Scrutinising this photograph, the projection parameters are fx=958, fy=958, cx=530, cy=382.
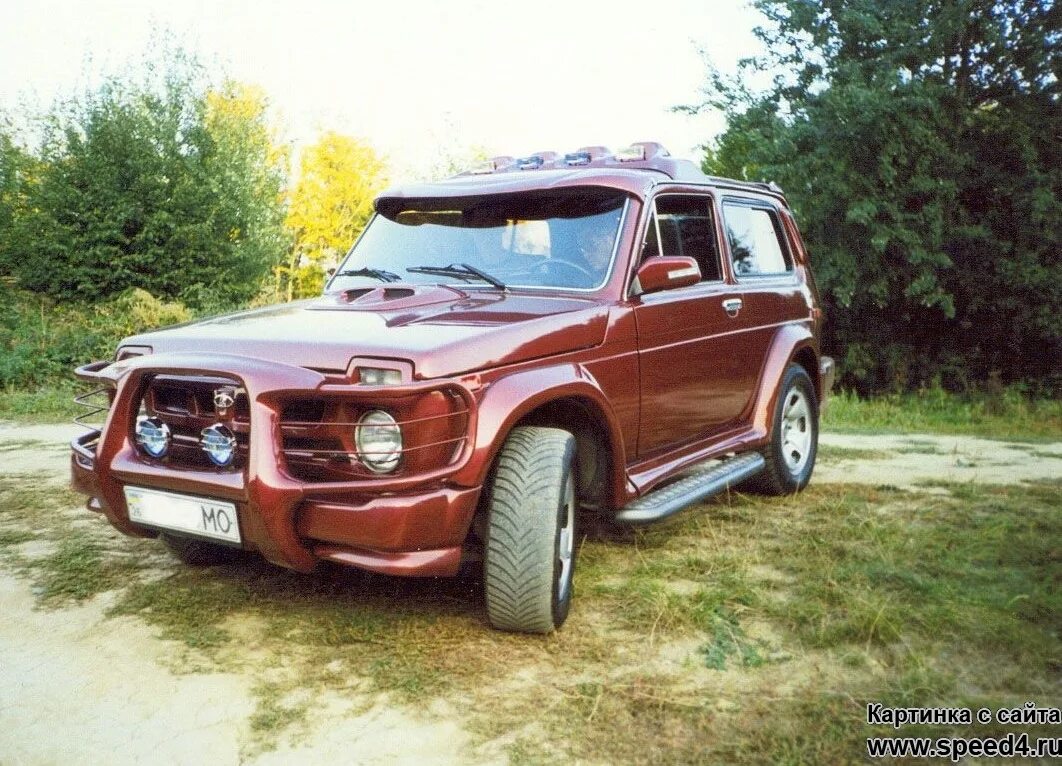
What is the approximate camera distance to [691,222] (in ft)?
17.2

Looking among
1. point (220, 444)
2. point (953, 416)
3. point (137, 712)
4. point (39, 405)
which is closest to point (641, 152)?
point (220, 444)

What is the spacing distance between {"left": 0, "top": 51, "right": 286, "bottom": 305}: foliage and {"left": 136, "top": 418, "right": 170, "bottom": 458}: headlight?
1265 cm

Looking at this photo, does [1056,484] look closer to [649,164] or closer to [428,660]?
[649,164]

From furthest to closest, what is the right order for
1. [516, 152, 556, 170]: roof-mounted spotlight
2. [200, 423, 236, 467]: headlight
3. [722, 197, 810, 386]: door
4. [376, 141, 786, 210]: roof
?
[722, 197, 810, 386]: door, [516, 152, 556, 170]: roof-mounted spotlight, [376, 141, 786, 210]: roof, [200, 423, 236, 467]: headlight

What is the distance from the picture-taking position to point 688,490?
4.66 m

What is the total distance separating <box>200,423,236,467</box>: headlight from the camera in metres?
3.55

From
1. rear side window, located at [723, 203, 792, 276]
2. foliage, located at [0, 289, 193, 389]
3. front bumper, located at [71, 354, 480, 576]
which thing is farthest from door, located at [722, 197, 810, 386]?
foliage, located at [0, 289, 193, 389]

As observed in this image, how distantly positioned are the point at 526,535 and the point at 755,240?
3.22m

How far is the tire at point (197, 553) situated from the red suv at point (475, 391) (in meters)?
0.01

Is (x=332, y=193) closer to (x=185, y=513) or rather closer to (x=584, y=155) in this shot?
(x=584, y=155)

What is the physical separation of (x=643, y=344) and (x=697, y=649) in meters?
1.51

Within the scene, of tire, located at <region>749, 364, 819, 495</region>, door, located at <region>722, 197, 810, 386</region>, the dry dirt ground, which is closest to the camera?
the dry dirt ground

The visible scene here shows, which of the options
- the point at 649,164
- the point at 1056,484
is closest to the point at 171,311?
the point at 649,164

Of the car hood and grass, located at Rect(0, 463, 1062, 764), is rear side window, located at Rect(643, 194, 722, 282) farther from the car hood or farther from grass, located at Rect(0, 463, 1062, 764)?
grass, located at Rect(0, 463, 1062, 764)
